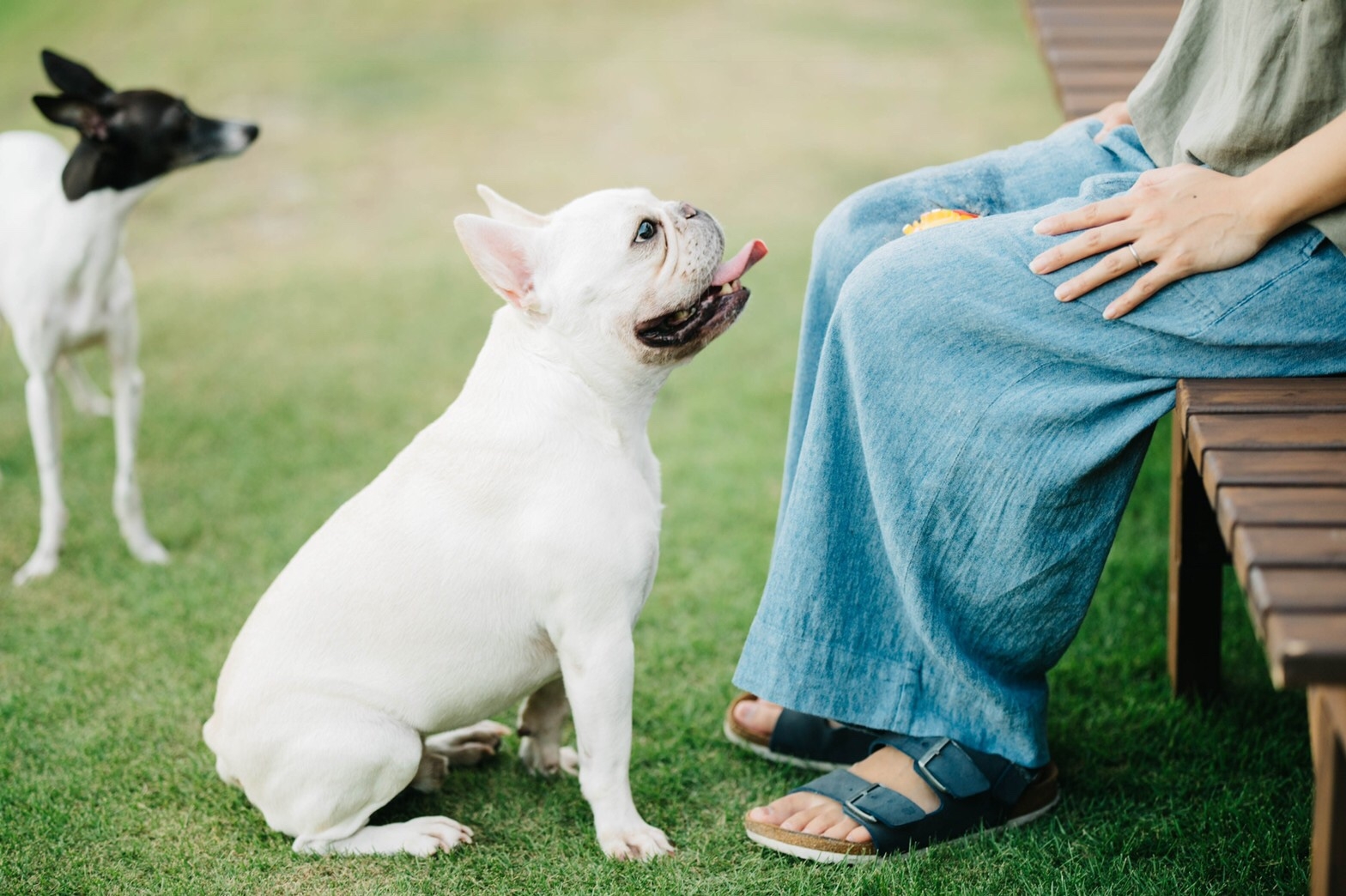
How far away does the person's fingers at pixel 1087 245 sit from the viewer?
2068mm

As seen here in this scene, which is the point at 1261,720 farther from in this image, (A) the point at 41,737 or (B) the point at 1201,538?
(A) the point at 41,737

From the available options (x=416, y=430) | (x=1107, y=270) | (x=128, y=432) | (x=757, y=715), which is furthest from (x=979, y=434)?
(x=416, y=430)

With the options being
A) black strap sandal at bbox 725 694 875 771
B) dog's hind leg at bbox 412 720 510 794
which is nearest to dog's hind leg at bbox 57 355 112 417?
dog's hind leg at bbox 412 720 510 794

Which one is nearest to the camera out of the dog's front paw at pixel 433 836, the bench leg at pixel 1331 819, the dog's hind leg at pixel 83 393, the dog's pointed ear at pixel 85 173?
the bench leg at pixel 1331 819

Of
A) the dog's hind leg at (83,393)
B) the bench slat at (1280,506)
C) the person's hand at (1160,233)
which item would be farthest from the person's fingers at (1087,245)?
the dog's hind leg at (83,393)

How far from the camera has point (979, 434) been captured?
2.15m

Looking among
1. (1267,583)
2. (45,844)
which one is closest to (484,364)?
(45,844)

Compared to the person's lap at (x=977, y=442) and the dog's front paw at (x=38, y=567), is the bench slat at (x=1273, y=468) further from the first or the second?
the dog's front paw at (x=38, y=567)

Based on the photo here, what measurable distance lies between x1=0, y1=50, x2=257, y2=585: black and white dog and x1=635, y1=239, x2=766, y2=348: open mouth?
2268mm

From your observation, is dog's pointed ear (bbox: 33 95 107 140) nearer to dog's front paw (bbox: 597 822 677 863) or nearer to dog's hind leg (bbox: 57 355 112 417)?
dog's hind leg (bbox: 57 355 112 417)

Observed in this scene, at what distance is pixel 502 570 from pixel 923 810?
2.95 ft

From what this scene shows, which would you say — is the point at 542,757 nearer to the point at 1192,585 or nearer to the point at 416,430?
the point at 1192,585

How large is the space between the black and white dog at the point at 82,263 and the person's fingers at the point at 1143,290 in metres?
3.06

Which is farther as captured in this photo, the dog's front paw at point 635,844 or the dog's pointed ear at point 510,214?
the dog's pointed ear at point 510,214
